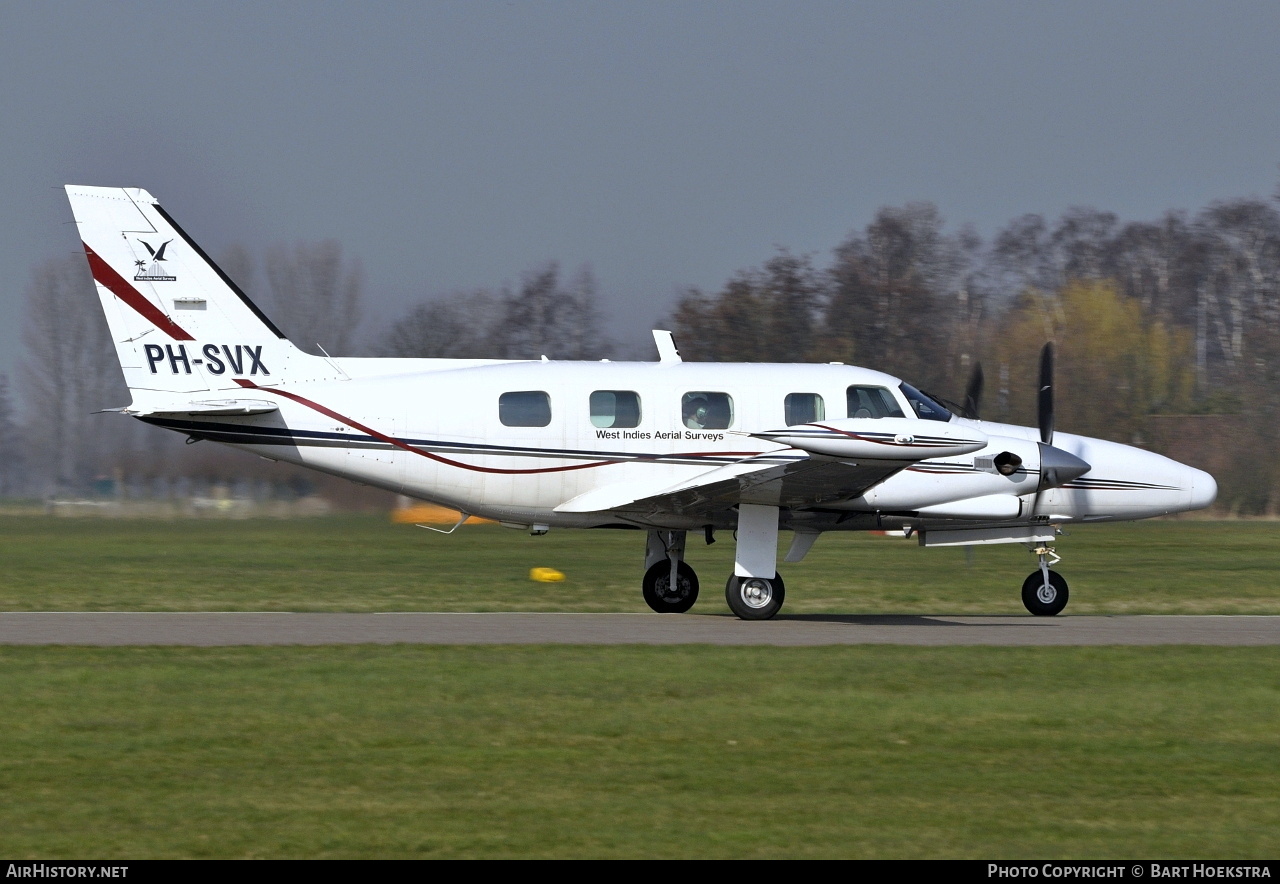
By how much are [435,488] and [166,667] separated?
520 centimetres

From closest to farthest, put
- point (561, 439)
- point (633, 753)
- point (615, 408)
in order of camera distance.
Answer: point (633, 753), point (561, 439), point (615, 408)

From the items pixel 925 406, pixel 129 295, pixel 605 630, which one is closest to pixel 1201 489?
pixel 925 406

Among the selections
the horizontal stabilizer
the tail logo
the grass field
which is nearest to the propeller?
the grass field

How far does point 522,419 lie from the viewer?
55.8 ft

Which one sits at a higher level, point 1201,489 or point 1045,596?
point 1201,489

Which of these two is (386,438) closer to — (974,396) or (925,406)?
(925,406)

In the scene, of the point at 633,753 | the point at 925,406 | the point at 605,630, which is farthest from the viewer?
the point at 925,406

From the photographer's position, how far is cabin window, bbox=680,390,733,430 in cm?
1714

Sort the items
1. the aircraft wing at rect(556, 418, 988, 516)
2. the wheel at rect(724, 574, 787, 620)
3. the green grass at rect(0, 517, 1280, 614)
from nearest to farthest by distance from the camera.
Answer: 1. the aircraft wing at rect(556, 418, 988, 516)
2. the wheel at rect(724, 574, 787, 620)
3. the green grass at rect(0, 517, 1280, 614)

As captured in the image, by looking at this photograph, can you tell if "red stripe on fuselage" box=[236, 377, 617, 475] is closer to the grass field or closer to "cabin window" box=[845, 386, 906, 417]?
"cabin window" box=[845, 386, 906, 417]

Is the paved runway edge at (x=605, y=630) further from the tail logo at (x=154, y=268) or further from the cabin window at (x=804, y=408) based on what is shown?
the tail logo at (x=154, y=268)

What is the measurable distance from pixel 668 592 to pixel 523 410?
3.20 m

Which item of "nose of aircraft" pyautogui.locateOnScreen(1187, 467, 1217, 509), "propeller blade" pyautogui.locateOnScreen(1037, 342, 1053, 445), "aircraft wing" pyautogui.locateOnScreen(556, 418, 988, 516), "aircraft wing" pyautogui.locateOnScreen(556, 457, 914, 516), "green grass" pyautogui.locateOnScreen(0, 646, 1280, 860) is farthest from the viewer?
"nose of aircraft" pyautogui.locateOnScreen(1187, 467, 1217, 509)

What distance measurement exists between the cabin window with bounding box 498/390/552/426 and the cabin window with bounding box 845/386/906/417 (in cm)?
362
